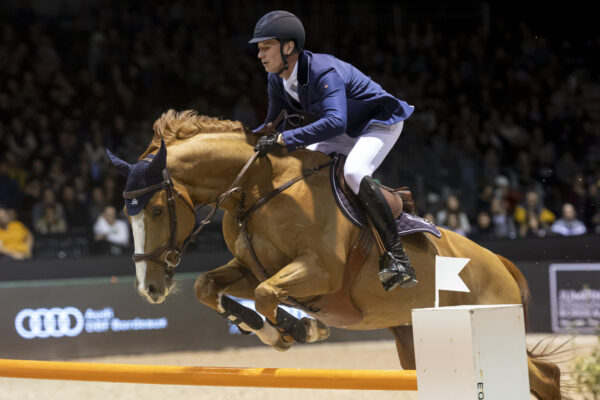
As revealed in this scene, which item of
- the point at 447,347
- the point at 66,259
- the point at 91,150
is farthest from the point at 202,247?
the point at 447,347

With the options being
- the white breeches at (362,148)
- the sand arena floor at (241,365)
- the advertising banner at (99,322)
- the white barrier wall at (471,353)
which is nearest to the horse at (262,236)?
the white breeches at (362,148)

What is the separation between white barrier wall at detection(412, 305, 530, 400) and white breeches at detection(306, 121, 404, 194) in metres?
1.25

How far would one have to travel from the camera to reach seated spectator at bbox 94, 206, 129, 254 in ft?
30.1

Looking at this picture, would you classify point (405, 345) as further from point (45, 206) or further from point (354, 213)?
point (45, 206)

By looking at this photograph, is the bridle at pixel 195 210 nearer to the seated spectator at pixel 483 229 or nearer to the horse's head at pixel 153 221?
the horse's head at pixel 153 221

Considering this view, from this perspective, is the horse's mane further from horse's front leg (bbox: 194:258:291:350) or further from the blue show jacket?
horse's front leg (bbox: 194:258:291:350)

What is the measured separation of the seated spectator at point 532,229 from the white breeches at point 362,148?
617 centimetres

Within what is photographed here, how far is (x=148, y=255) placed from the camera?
3.60 meters

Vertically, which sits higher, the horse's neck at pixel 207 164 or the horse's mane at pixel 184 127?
the horse's mane at pixel 184 127

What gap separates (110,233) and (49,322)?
4.34 ft

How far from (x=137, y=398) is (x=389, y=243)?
3.89 meters

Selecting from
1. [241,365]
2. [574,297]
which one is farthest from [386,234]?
[574,297]

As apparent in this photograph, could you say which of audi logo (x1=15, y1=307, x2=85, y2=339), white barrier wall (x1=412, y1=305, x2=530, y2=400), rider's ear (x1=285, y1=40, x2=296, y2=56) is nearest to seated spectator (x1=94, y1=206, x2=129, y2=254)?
audi logo (x1=15, y1=307, x2=85, y2=339)

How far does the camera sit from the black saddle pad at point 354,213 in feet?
13.1
